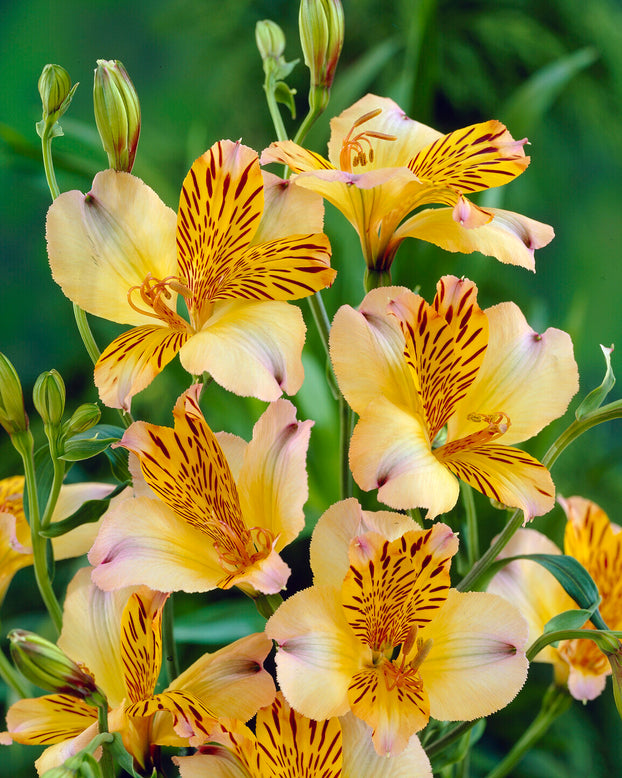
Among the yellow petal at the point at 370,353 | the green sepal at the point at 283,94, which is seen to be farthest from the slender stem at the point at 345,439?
the green sepal at the point at 283,94

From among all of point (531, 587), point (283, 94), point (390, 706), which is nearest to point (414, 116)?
point (283, 94)

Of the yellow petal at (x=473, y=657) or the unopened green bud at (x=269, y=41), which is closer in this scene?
the yellow petal at (x=473, y=657)

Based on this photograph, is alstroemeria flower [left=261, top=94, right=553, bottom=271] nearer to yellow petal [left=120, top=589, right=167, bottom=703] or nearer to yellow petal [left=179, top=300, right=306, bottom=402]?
yellow petal [left=179, top=300, right=306, bottom=402]

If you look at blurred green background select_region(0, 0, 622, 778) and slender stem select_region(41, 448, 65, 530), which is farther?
blurred green background select_region(0, 0, 622, 778)

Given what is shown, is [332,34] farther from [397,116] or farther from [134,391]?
[134,391]

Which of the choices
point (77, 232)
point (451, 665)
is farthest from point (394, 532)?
point (77, 232)

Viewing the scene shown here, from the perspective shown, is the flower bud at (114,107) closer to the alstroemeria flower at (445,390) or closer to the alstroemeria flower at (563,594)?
the alstroemeria flower at (445,390)

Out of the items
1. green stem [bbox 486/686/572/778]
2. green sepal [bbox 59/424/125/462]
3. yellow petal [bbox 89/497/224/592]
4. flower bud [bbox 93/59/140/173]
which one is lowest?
green stem [bbox 486/686/572/778]

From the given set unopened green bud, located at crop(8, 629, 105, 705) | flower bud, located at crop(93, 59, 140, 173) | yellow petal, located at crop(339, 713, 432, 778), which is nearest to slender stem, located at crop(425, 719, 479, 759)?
yellow petal, located at crop(339, 713, 432, 778)
